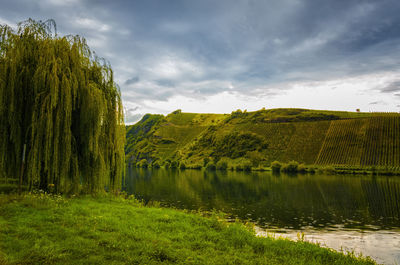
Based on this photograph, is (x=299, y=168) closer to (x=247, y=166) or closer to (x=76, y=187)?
(x=247, y=166)

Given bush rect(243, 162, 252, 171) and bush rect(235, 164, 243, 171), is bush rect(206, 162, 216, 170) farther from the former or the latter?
bush rect(243, 162, 252, 171)

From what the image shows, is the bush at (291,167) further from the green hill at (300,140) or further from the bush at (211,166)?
the bush at (211,166)

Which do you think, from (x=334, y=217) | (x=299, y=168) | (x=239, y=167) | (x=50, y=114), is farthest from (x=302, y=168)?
(x=50, y=114)

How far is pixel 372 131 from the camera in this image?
358ft

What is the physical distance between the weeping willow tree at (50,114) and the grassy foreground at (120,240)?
228cm

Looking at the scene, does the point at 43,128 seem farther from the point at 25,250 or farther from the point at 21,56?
the point at 25,250

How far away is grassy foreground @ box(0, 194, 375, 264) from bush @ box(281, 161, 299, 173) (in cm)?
8875

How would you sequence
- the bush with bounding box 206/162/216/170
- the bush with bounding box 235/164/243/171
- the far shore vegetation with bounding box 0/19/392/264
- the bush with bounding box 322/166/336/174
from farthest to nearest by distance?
the bush with bounding box 206/162/216/170, the bush with bounding box 235/164/243/171, the bush with bounding box 322/166/336/174, the far shore vegetation with bounding box 0/19/392/264

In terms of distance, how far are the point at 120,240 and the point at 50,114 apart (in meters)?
9.46

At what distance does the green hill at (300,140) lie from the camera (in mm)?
96188

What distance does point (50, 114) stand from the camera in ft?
51.8

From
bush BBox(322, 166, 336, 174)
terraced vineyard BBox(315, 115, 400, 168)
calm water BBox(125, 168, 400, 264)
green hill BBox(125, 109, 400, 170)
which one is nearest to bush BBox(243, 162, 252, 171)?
green hill BBox(125, 109, 400, 170)

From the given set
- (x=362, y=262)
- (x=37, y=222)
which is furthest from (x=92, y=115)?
(x=362, y=262)

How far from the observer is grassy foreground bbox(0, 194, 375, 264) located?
8383 mm
